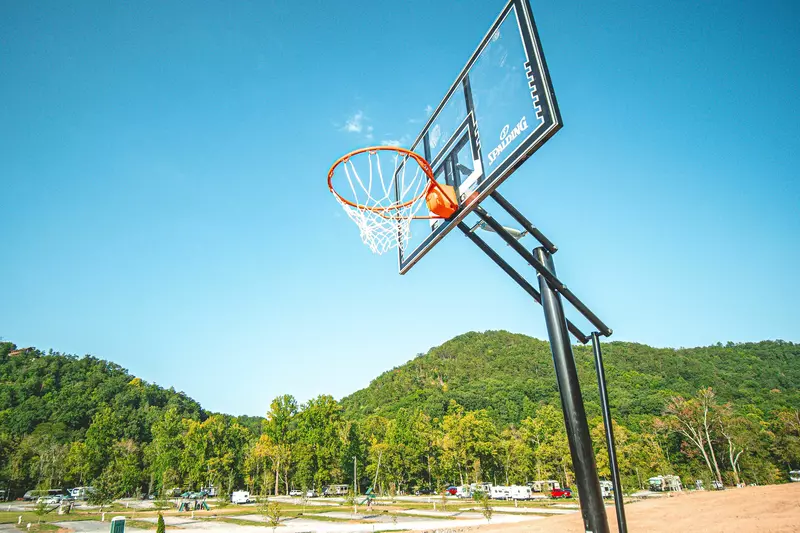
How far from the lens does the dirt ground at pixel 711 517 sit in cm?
1437

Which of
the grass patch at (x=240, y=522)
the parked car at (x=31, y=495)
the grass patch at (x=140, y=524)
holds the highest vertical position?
the grass patch at (x=140, y=524)

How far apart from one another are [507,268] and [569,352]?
4.16ft

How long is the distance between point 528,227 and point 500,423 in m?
65.6

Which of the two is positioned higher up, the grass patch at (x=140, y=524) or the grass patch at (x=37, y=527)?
the grass patch at (x=37, y=527)

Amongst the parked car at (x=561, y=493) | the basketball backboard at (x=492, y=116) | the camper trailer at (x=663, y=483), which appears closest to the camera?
the basketball backboard at (x=492, y=116)

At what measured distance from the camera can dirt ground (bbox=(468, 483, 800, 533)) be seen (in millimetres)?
14367

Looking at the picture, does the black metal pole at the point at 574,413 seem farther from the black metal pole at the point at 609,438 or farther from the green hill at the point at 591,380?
the green hill at the point at 591,380

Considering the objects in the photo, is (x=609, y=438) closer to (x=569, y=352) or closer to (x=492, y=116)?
(x=569, y=352)

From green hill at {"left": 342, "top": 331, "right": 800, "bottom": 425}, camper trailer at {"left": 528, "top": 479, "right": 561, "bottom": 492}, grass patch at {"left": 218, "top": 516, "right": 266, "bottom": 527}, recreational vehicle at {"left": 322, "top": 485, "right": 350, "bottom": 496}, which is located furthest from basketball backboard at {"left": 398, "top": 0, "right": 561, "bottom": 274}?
green hill at {"left": 342, "top": 331, "right": 800, "bottom": 425}

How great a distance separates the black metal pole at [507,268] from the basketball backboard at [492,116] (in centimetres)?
29

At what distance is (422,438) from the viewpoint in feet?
146

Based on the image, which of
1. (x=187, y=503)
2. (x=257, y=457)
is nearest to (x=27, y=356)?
(x=257, y=457)

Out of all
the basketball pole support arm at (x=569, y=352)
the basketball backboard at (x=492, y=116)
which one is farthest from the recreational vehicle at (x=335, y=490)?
the basketball backboard at (x=492, y=116)

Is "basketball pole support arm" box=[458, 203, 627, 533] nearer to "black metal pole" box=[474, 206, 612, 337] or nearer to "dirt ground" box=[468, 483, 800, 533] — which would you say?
"black metal pole" box=[474, 206, 612, 337]
